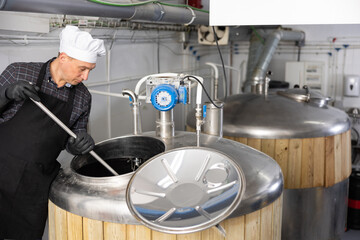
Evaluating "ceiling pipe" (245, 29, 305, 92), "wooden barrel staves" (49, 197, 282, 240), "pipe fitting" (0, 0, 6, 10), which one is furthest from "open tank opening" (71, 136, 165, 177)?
"ceiling pipe" (245, 29, 305, 92)

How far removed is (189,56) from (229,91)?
56.2 inches

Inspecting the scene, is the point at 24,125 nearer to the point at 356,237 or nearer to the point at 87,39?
the point at 87,39

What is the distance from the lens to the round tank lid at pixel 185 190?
1686 millimetres

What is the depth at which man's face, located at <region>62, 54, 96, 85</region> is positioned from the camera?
7.00ft

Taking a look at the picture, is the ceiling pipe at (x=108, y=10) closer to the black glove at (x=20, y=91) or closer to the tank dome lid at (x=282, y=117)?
the black glove at (x=20, y=91)

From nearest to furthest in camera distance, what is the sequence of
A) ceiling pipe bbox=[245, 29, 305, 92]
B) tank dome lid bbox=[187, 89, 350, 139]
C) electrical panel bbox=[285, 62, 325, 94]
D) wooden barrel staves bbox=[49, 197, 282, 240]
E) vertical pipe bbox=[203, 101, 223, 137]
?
wooden barrel staves bbox=[49, 197, 282, 240]
vertical pipe bbox=[203, 101, 223, 137]
tank dome lid bbox=[187, 89, 350, 139]
ceiling pipe bbox=[245, 29, 305, 92]
electrical panel bbox=[285, 62, 325, 94]

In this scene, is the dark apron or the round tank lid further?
the dark apron

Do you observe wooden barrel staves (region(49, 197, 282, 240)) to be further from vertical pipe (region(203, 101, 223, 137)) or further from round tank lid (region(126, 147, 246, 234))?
vertical pipe (region(203, 101, 223, 137))

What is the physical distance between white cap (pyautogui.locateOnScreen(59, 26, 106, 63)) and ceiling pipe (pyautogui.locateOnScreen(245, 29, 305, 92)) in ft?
7.87

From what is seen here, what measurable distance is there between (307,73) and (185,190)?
4.67 m

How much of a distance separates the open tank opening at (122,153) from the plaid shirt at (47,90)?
19cm

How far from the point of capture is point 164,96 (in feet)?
7.36

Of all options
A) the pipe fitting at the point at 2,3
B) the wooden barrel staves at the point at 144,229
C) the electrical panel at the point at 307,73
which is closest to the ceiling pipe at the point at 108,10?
the pipe fitting at the point at 2,3

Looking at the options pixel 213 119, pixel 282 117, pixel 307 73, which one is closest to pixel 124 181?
pixel 213 119
